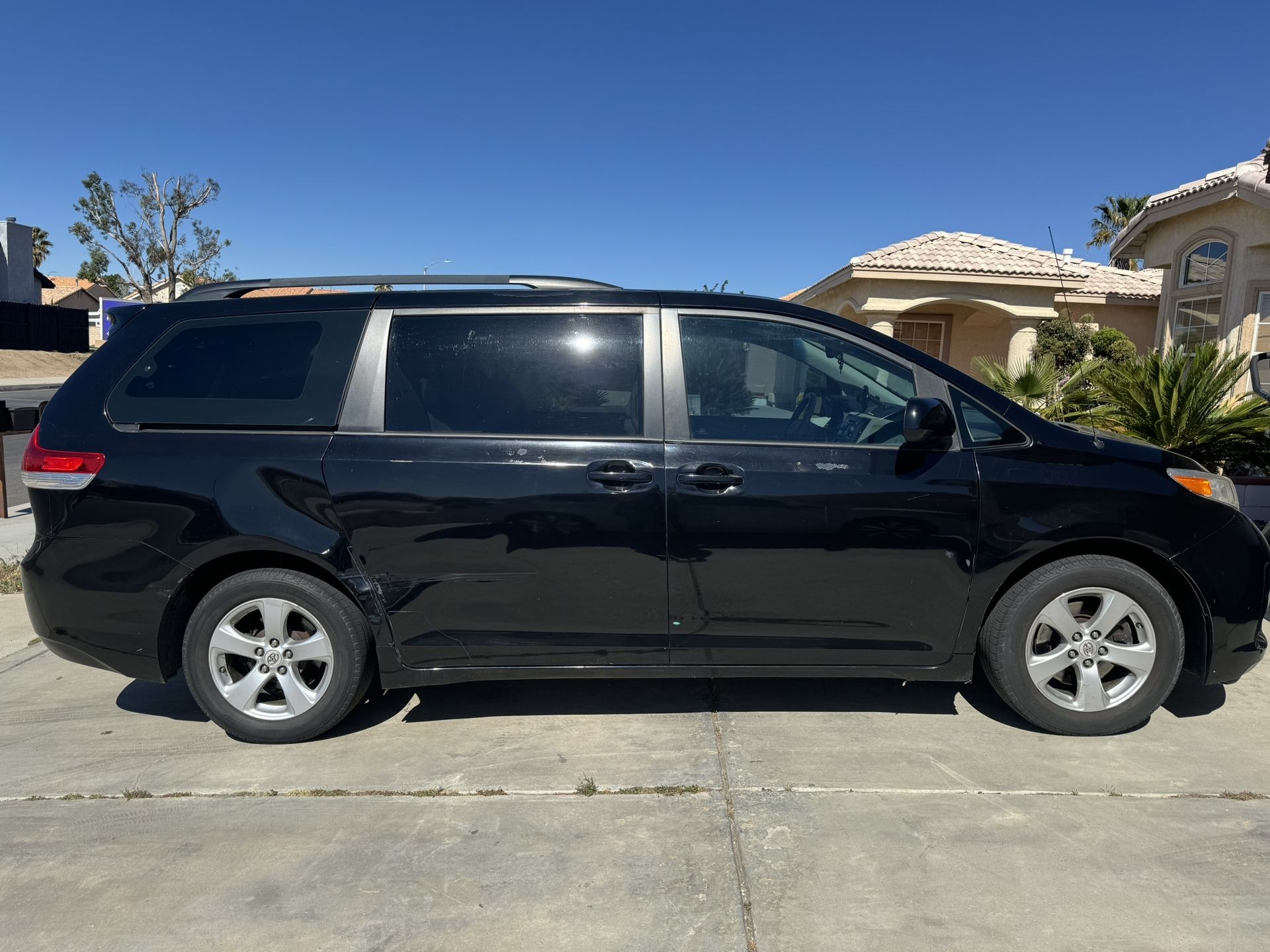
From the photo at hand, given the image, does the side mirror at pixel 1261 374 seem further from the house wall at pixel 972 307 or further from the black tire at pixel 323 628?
the house wall at pixel 972 307

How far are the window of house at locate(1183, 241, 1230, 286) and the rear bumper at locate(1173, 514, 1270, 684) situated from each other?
37.5 ft

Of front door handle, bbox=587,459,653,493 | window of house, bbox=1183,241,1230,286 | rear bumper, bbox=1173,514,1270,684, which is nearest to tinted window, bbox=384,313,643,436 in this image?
front door handle, bbox=587,459,653,493

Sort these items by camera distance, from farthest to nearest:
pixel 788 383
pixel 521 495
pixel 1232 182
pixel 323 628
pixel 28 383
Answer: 1. pixel 28 383
2. pixel 1232 182
3. pixel 788 383
4. pixel 323 628
5. pixel 521 495

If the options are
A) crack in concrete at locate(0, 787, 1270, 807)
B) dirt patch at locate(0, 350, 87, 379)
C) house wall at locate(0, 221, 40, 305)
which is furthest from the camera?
house wall at locate(0, 221, 40, 305)

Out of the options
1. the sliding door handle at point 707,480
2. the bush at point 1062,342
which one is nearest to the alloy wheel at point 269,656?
the sliding door handle at point 707,480

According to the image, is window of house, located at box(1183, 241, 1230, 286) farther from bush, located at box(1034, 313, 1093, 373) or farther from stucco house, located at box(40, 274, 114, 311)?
stucco house, located at box(40, 274, 114, 311)

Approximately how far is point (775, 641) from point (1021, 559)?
1.03 meters

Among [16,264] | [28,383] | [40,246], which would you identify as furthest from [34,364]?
[40,246]

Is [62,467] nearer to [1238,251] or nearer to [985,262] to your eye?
[1238,251]

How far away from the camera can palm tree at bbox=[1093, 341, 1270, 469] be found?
24.3ft

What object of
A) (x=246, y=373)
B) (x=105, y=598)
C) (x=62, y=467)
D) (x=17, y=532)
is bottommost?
(x=17, y=532)

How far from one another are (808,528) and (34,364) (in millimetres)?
40764

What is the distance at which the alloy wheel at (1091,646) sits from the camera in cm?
356

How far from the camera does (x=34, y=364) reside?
35469 millimetres
